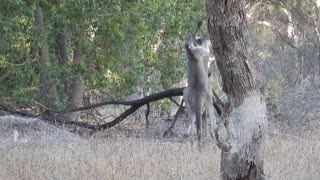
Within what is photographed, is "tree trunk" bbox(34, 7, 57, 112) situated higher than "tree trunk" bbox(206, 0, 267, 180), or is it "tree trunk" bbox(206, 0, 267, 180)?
"tree trunk" bbox(34, 7, 57, 112)

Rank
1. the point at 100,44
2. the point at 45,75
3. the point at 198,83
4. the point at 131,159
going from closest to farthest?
the point at 131,159 < the point at 198,83 < the point at 45,75 < the point at 100,44

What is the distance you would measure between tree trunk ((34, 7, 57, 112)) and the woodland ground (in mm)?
3883

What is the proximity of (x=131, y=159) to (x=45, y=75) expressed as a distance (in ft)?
26.4

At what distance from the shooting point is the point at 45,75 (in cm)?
1800

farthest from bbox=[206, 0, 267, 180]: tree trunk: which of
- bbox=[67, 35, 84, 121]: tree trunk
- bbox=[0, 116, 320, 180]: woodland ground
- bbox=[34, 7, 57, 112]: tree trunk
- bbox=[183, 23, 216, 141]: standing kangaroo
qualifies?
bbox=[67, 35, 84, 121]: tree trunk

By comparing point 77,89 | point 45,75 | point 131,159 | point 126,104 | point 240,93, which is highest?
point 45,75

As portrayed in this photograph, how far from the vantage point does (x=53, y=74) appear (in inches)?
693

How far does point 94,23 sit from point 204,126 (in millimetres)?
4513

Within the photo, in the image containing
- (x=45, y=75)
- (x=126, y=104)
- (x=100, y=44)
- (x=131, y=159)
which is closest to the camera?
(x=131, y=159)

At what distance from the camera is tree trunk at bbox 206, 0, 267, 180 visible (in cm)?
776

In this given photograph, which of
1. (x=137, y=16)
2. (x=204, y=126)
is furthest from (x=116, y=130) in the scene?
(x=137, y=16)

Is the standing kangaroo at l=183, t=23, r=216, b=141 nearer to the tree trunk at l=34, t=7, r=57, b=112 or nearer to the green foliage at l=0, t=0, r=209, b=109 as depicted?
the green foliage at l=0, t=0, r=209, b=109

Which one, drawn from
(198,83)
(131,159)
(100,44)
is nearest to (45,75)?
(100,44)

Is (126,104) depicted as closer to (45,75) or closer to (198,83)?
(198,83)
